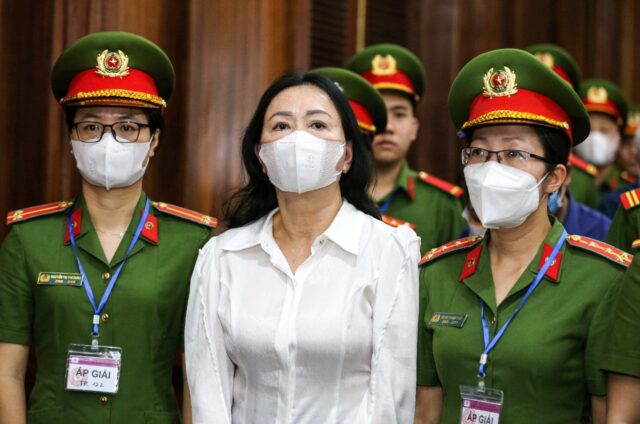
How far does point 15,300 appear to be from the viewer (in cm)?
310

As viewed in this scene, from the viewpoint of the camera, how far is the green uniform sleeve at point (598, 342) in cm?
265

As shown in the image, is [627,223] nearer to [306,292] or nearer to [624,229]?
[624,229]

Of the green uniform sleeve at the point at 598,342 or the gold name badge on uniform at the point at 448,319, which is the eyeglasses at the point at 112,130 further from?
the green uniform sleeve at the point at 598,342

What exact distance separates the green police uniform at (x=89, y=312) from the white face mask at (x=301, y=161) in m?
0.48

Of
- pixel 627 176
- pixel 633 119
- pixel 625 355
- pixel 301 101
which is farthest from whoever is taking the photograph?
pixel 633 119

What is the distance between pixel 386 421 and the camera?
8.98 feet

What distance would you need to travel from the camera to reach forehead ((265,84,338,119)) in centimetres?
300

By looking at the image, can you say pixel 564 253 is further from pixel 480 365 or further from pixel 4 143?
pixel 4 143

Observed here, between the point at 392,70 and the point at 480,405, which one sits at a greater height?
the point at 392,70

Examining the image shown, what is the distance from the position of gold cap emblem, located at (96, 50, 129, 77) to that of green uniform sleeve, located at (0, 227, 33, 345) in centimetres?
60

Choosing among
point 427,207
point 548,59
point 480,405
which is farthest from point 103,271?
point 548,59

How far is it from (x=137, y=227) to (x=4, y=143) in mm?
1128

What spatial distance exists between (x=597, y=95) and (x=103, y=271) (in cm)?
388

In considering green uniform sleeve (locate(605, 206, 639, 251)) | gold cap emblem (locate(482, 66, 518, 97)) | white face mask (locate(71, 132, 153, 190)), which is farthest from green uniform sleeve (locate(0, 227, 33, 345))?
green uniform sleeve (locate(605, 206, 639, 251))
